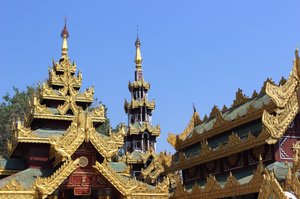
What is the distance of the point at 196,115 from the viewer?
28875 millimetres

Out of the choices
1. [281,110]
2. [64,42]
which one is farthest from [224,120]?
[64,42]

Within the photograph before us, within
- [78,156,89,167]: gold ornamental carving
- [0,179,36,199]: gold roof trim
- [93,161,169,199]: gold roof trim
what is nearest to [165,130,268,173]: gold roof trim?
[93,161,169,199]: gold roof trim

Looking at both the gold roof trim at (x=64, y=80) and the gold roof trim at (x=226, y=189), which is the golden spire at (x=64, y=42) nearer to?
the gold roof trim at (x=64, y=80)

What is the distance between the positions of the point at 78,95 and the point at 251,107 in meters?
9.70

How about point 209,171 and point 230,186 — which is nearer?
point 230,186

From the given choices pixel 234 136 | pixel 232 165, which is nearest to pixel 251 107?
pixel 234 136

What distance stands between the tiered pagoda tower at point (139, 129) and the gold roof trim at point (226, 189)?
16719mm

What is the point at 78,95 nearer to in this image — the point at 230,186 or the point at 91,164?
the point at 91,164

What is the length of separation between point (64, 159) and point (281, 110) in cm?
958

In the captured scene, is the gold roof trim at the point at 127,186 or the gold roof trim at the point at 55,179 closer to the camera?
the gold roof trim at the point at 55,179

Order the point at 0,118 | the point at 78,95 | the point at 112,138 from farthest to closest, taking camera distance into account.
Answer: the point at 0,118
the point at 78,95
the point at 112,138

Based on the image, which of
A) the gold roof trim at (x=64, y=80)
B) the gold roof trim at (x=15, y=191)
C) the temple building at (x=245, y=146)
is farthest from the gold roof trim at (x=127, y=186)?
the gold roof trim at (x=64, y=80)

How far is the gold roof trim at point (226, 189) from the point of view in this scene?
17.3 metres

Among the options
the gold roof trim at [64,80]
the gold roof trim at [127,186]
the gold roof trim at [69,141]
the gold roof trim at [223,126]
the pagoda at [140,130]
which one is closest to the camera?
the gold roof trim at [69,141]
